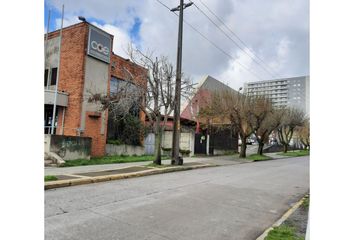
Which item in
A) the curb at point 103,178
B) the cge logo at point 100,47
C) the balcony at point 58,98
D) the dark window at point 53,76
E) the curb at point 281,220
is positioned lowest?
the curb at point 281,220

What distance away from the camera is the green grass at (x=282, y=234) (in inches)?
162

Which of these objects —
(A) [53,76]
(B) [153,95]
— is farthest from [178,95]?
(A) [53,76]

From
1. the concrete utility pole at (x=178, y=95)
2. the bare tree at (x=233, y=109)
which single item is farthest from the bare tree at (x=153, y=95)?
the bare tree at (x=233, y=109)

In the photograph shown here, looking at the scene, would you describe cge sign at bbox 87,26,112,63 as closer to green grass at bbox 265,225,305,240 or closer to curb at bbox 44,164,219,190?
curb at bbox 44,164,219,190

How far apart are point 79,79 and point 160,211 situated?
12651 millimetres

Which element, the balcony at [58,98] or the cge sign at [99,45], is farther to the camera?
the cge sign at [99,45]

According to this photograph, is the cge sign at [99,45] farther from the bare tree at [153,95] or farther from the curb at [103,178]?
the curb at [103,178]

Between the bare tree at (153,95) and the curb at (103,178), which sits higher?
the bare tree at (153,95)

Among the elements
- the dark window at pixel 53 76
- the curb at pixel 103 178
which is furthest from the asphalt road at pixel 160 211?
the dark window at pixel 53 76

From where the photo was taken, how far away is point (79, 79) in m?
16.2

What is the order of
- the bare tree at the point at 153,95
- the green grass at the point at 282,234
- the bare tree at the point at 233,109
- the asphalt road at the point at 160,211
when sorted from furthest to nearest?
1. the bare tree at the point at 233,109
2. the bare tree at the point at 153,95
3. the asphalt road at the point at 160,211
4. the green grass at the point at 282,234

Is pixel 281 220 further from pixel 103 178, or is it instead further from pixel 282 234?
pixel 103 178

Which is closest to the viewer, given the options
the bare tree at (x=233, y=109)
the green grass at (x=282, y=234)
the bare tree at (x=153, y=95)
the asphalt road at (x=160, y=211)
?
the green grass at (x=282, y=234)
